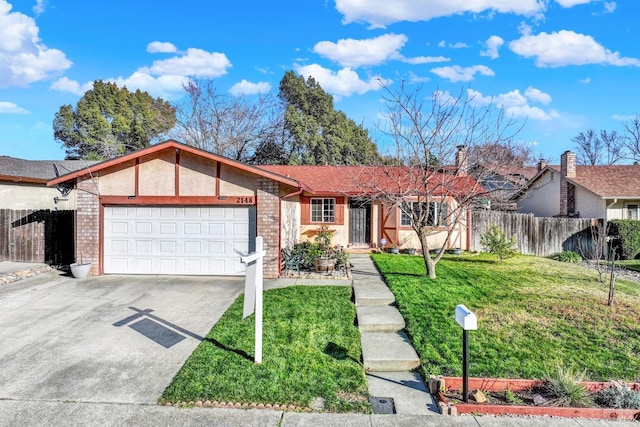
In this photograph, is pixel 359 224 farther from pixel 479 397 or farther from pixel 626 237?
pixel 479 397

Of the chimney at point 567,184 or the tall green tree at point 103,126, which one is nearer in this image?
the chimney at point 567,184

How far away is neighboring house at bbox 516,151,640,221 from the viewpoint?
17594 millimetres

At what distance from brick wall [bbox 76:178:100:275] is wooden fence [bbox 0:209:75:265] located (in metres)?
2.66

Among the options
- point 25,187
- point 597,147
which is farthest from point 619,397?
point 597,147

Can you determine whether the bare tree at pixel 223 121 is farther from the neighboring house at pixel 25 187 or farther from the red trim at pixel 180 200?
the red trim at pixel 180 200

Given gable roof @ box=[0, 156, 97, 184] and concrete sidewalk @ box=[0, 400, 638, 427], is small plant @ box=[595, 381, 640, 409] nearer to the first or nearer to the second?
concrete sidewalk @ box=[0, 400, 638, 427]

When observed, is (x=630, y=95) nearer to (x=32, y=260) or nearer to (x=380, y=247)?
(x=380, y=247)

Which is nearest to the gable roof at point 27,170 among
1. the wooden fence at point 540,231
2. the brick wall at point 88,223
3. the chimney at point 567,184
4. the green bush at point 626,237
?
the brick wall at point 88,223

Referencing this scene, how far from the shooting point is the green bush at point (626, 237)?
50.8 ft

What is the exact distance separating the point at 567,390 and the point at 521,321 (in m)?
2.66

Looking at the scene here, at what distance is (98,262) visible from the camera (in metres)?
10.7

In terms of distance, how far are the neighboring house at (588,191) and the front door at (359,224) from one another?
670 cm

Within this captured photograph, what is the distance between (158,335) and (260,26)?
45.5 ft

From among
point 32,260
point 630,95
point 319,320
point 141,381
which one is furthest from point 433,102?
point 630,95
